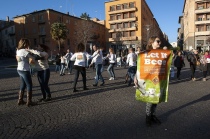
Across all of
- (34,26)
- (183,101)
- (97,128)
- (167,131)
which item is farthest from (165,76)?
(34,26)

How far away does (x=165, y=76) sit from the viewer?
426 centimetres

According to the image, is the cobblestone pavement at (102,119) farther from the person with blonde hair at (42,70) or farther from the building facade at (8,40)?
the building facade at (8,40)

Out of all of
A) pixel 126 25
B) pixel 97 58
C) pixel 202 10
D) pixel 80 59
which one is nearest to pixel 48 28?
pixel 126 25

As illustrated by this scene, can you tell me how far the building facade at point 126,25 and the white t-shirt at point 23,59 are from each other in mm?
52951

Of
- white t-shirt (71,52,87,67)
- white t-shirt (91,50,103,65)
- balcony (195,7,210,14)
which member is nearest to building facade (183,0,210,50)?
balcony (195,7,210,14)

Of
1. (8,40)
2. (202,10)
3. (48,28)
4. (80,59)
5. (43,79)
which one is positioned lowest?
(43,79)

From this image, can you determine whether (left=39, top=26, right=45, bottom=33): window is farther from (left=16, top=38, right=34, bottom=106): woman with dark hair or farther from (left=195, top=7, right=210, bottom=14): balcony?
(left=16, top=38, right=34, bottom=106): woman with dark hair

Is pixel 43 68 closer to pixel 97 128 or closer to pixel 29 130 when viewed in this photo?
pixel 29 130

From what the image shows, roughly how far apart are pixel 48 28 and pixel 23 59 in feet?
158

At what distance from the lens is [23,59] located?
19.6 ft

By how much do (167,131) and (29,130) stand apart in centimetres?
281

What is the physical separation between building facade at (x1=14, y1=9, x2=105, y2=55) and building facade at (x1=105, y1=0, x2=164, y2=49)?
549cm

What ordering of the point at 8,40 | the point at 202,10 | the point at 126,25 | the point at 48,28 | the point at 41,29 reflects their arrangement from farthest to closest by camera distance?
the point at 8,40 < the point at 126,25 < the point at 41,29 < the point at 202,10 < the point at 48,28

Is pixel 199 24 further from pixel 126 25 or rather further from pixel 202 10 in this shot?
pixel 126 25
